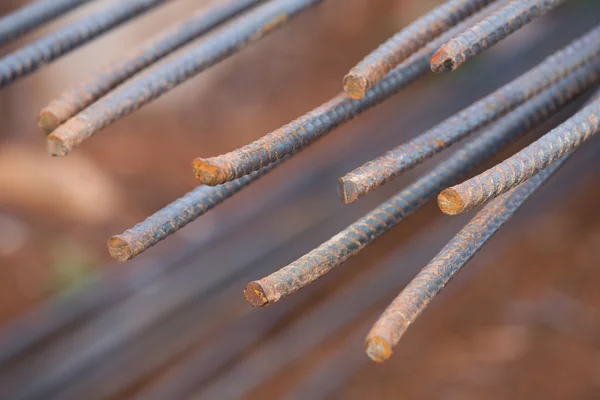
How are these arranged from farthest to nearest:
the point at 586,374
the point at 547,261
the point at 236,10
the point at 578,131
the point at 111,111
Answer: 1. the point at 547,261
2. the point at 586,374
3. the point at 236,10
4. the point at 111,111
5. the point at 578,131

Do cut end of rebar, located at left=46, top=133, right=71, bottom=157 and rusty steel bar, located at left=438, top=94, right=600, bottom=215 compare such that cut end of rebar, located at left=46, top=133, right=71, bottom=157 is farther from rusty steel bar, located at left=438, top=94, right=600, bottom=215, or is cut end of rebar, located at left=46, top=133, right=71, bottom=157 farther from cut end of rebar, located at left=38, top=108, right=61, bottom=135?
rusty steel bar, located at left=438, top=94, right=600, bottom=215

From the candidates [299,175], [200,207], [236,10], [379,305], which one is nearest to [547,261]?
[379,305]

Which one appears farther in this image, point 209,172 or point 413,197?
point 413,197

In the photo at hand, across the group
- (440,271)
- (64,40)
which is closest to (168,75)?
(64,40)

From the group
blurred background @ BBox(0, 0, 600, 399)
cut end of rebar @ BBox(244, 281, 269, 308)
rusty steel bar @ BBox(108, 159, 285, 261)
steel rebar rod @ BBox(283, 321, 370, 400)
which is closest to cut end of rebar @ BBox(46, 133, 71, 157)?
rusty steel bar @ BBox(108, 159, 285, 261)

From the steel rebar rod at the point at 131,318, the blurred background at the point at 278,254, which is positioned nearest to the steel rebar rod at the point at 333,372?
the blurred background at the point at 278,254

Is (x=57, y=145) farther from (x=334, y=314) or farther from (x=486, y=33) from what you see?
(x=334, y=314)

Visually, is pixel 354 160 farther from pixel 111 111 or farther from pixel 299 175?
pixel 111 111
